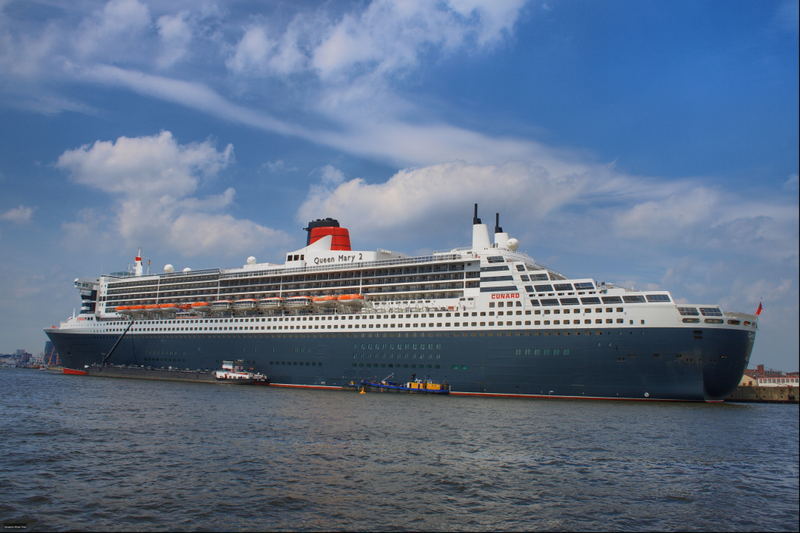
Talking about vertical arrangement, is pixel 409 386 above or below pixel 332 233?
below

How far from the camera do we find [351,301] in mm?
62312

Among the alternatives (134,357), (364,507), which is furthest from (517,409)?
(134,357)

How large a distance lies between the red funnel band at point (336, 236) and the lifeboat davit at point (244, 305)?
1123 cm

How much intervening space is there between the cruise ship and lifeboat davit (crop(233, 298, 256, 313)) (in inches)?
14.5

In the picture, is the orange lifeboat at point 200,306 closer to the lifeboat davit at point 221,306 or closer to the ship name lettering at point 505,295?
the lifeboat davit at point 221,306

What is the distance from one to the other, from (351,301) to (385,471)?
4235cm

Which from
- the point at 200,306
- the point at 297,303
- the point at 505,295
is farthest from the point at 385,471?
the point at 200,306

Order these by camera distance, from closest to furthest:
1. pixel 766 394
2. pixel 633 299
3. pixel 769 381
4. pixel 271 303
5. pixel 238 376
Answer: pixel 633 299
pixel 238 376
pixel 271 303
pixel 766 394
pixel 769 381

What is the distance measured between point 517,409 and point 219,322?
4184 centimetres

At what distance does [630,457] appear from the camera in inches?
939

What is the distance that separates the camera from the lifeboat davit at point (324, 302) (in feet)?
209

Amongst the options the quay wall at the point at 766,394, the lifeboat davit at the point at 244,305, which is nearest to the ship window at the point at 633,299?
the lifeboat davit at the point at 244,305

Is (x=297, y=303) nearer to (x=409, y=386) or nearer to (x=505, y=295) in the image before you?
(x=409, y=386)

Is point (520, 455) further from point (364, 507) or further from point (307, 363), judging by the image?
point (307, 363)
